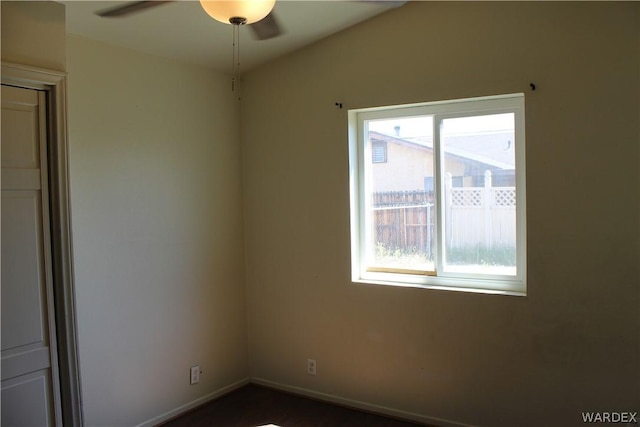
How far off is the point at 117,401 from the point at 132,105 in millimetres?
1871

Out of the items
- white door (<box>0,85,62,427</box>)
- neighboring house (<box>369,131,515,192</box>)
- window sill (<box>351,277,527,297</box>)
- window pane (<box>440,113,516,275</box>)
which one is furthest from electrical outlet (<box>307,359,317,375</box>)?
white door (<box>0,85,62,427</box>)

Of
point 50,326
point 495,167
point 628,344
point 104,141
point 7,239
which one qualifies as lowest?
point 628,344

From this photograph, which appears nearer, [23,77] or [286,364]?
[23,77]

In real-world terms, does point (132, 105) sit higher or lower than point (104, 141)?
higher

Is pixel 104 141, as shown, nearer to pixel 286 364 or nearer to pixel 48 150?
pixel 48 150

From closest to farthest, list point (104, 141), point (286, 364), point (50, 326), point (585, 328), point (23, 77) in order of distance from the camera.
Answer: point (23, 77), point (50, 326), point (585, 328), point (104, 141), point (286, 364)

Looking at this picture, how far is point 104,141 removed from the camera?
299 centimetres

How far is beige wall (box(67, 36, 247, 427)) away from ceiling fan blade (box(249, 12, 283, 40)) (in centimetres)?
73

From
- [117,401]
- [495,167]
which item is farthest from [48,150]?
[495,167]

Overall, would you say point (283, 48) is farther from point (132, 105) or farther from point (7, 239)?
point (7, 239)

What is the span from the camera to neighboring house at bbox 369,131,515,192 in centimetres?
306

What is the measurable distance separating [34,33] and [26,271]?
1.16m

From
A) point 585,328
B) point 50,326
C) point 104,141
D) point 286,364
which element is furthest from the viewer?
point 286,364

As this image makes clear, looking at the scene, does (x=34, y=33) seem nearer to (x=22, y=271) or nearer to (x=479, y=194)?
(x=22, y=271)
